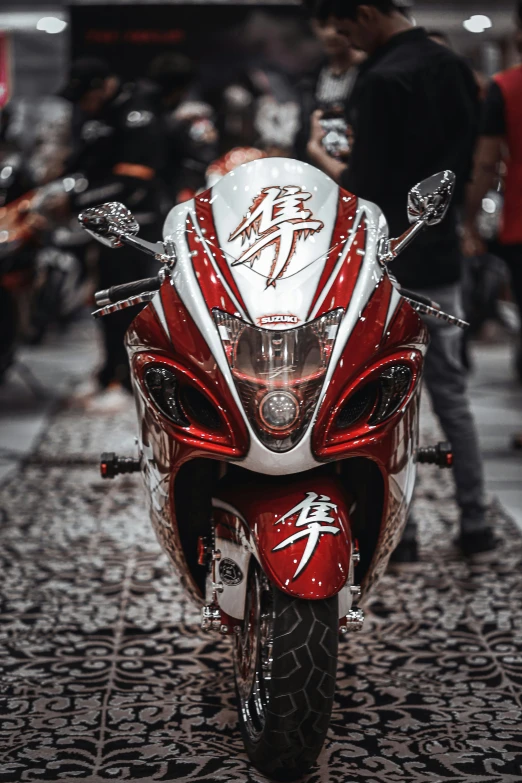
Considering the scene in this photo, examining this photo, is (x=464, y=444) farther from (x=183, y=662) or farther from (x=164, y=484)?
(x=164, y=484)

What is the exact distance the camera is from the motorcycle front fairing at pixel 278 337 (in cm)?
181

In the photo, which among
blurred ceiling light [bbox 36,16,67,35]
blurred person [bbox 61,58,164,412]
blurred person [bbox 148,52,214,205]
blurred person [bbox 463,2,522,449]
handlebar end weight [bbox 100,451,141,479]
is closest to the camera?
handlebar end weight [bbox 100,451,141,479]

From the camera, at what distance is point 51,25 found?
11.4 metres

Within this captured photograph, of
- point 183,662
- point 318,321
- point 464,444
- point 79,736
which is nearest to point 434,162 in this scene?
point 464,444

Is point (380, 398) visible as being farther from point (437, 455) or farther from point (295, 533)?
point (437, 455)

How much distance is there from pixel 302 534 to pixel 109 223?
68 cm

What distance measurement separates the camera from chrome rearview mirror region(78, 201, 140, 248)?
1.95m

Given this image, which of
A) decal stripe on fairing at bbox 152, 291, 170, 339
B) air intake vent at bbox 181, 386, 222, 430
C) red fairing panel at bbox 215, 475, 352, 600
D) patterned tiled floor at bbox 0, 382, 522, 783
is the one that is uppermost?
decal stripe on fairing at bbox 152, 291, 170, 339

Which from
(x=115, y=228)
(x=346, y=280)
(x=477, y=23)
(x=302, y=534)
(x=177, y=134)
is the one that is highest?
(x=477, y=23)

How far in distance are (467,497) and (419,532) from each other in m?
0.36

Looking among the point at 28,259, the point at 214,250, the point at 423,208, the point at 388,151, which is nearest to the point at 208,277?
the point at 214,250

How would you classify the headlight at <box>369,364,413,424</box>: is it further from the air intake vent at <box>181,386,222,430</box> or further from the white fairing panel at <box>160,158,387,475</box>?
the air intake vent at <box>181,386,222,430</box>

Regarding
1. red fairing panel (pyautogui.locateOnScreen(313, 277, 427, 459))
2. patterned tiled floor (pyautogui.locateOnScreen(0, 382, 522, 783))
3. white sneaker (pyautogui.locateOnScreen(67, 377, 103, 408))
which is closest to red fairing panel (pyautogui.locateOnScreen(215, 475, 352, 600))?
red fairing panel (pyautogui.locateOnScreen(313, 277, 427, 459))

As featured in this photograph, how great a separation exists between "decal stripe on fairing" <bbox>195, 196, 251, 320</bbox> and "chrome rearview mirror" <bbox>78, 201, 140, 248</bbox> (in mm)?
139
